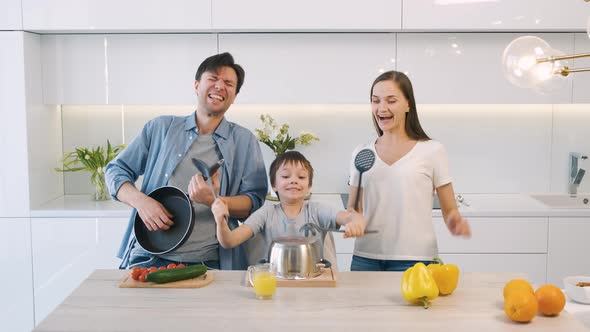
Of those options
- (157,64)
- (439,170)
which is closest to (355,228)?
(439,170)

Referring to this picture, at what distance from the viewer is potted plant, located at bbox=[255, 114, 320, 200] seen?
4012mm

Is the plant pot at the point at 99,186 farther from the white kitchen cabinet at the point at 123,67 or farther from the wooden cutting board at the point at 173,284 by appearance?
the wooden cutting board at the point at 173,284

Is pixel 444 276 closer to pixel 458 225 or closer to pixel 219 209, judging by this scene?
pixel 458 225

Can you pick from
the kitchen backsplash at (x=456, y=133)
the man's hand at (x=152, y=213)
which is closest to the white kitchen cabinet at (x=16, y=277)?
the kitchen backsplash at (x=456, y=133)

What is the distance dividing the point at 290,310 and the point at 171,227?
0.69 m

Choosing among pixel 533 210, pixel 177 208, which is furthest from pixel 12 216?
pixel 533 210

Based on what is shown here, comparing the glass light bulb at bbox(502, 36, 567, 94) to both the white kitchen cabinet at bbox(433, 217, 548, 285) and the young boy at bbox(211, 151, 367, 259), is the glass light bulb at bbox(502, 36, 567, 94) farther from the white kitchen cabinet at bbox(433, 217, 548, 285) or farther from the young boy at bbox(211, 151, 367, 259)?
the white kitchen cabinet at bbox(433, 217, 548, 285)

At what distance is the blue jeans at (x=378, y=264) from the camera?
2418 mm

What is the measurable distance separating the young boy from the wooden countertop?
24 centimetres

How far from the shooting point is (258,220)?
2416 millimetres

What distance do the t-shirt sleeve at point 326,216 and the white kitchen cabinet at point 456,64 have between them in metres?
1.58

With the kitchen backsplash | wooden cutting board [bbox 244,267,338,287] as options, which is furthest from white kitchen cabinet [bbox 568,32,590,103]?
wooden cutting board [bbox 244,267,338,287]

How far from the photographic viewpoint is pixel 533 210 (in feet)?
11.9
